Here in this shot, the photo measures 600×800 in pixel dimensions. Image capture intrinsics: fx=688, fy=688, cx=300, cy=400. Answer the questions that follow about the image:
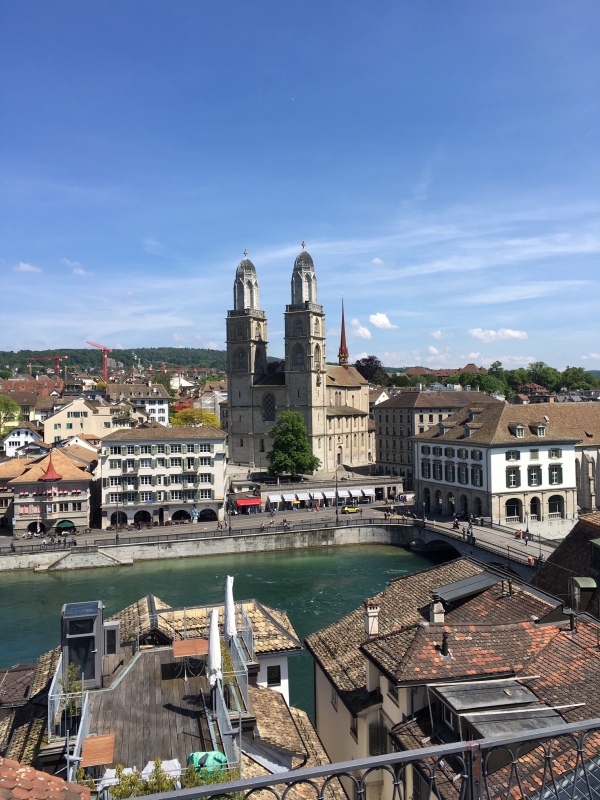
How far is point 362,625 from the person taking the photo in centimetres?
1661

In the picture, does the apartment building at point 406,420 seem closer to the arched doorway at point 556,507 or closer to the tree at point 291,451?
the tree at point 291,451

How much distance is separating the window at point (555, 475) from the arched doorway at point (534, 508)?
1639 millimetres

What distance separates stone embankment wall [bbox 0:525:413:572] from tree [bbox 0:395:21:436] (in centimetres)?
4655

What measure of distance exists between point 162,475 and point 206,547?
27.1 feet

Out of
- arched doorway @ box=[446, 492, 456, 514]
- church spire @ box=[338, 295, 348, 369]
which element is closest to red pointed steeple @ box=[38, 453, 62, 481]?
arched doorway @ box=[446, 492, 456, 514]

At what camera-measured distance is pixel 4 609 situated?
116 ft

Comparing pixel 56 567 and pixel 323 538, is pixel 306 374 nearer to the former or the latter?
pixel 323 538

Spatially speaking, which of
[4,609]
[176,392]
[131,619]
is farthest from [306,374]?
[176,392]

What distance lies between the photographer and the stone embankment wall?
44.3 meters

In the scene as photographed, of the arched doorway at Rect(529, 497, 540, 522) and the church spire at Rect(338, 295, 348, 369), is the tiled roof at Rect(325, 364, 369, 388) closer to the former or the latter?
the church spire at Rect(338, 295, 348, 369)

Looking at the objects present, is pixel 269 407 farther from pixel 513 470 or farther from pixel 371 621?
pixel 371 621

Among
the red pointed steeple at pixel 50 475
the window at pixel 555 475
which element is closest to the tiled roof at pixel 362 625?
the window at pixel 555 475

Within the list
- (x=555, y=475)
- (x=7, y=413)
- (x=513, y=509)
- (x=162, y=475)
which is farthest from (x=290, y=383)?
(x=7, y=413)

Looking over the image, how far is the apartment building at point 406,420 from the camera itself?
75125mm
